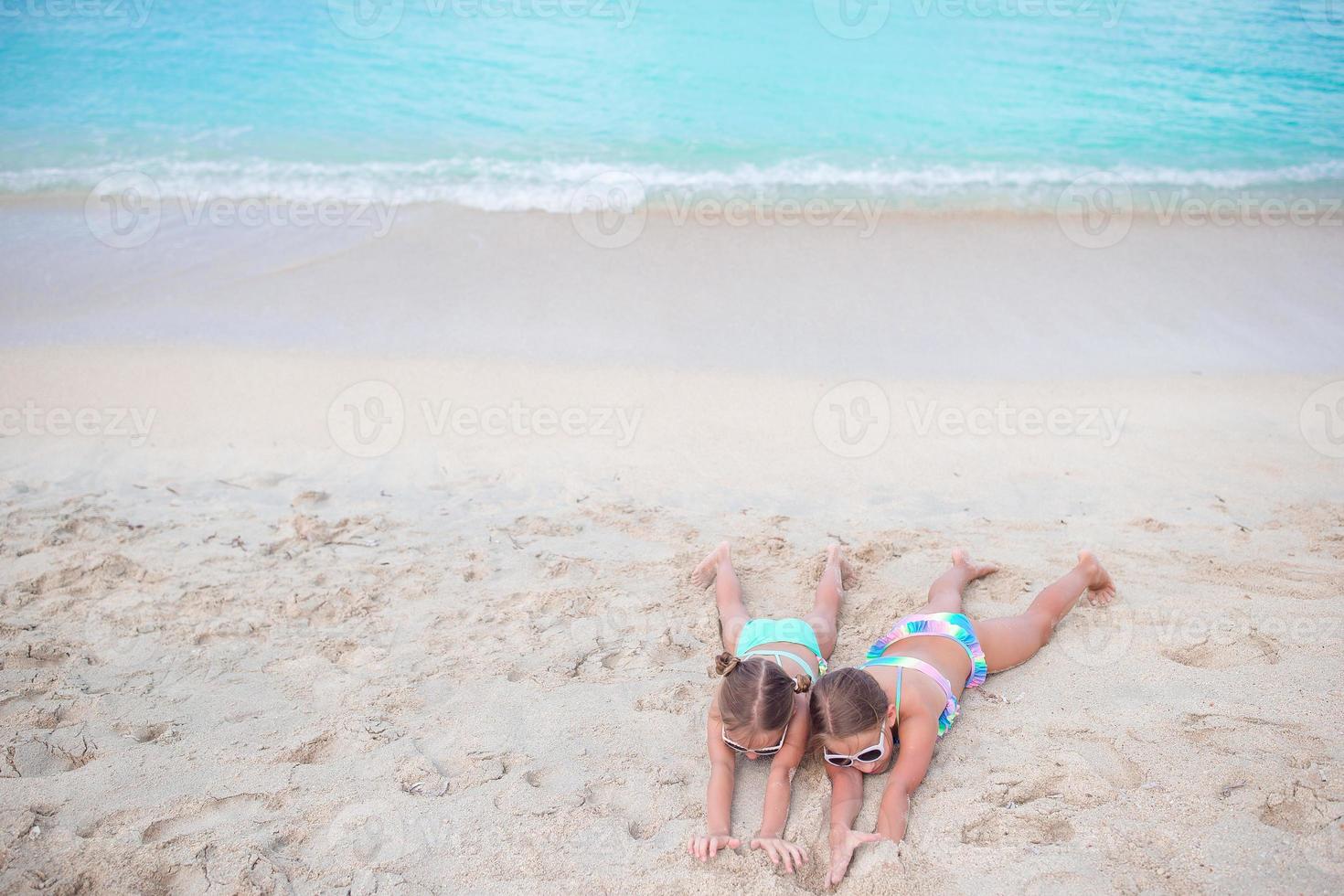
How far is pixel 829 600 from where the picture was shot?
3.51 meters

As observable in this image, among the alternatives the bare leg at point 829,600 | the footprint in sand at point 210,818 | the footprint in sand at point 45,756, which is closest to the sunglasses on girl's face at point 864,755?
the bare leg at point 829,600

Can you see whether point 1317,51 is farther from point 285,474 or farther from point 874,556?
point 285,474

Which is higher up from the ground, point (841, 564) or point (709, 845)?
point (841, 564)

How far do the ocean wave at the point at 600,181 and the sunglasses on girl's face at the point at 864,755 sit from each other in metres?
5.98

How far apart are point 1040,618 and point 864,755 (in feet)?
3.48

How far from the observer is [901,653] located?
123 inches

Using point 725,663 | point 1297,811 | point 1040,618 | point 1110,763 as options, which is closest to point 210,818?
point 725,663

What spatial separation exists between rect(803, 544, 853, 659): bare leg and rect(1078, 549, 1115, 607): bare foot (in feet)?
3.12

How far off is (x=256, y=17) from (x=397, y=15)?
76.6 inches

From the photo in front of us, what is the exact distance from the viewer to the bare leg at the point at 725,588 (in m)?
3.38

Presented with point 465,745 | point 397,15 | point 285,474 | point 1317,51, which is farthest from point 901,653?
point 397,15

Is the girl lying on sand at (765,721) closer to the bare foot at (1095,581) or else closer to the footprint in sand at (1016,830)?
the footprint in sand at (1016,830)

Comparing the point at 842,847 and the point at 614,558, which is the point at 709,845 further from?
the point at 614,558

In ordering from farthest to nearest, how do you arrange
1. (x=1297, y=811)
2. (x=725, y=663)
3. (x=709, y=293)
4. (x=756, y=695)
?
(x=709, y=293) < (x=725, y=663) < (x=756, y=695) < (x=1297, y=811)
